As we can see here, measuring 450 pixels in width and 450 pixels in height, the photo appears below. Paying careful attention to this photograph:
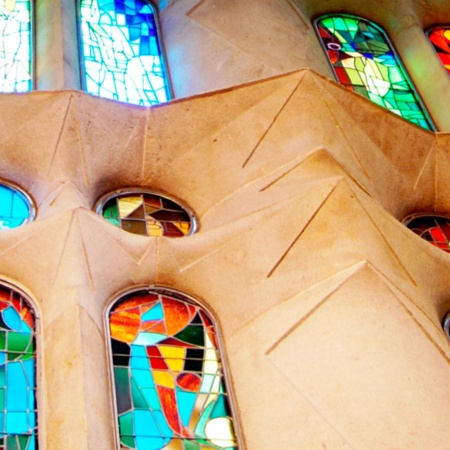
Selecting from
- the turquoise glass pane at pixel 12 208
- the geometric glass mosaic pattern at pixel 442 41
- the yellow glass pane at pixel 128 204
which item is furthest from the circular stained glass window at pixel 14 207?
the geometric glass mosaic pattern at pixel 442 41

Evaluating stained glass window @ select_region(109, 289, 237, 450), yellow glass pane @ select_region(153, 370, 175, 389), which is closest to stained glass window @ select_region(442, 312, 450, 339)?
stained glass window @ select_region(109, 289, 237, 450)

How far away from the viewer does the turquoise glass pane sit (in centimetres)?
764

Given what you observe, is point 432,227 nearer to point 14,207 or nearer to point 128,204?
point 128,204

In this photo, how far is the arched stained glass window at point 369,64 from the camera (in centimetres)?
989

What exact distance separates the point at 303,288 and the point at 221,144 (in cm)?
170

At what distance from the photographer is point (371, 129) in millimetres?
8570

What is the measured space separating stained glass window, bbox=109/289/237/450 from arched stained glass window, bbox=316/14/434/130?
346cm

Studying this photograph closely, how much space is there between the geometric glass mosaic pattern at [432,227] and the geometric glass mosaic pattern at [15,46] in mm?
3208

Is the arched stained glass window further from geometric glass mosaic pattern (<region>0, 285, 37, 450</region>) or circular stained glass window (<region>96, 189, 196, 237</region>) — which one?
A: geometric glass mosaic pattern (<region>0, 285, 37, 450</region>)

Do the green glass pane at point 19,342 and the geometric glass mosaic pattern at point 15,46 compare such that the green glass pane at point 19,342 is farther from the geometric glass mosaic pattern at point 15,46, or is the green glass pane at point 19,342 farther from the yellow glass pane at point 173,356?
the geometric glass mosaic pattern at point 15,46

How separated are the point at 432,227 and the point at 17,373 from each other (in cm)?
364

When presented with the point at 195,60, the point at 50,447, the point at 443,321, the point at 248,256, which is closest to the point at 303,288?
the point at 248,256

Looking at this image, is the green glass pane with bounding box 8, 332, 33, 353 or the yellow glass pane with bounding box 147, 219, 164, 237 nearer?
the green glass pane with bounding box 8, 332, 33, 353

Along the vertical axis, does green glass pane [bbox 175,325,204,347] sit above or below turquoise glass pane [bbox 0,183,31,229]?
below
